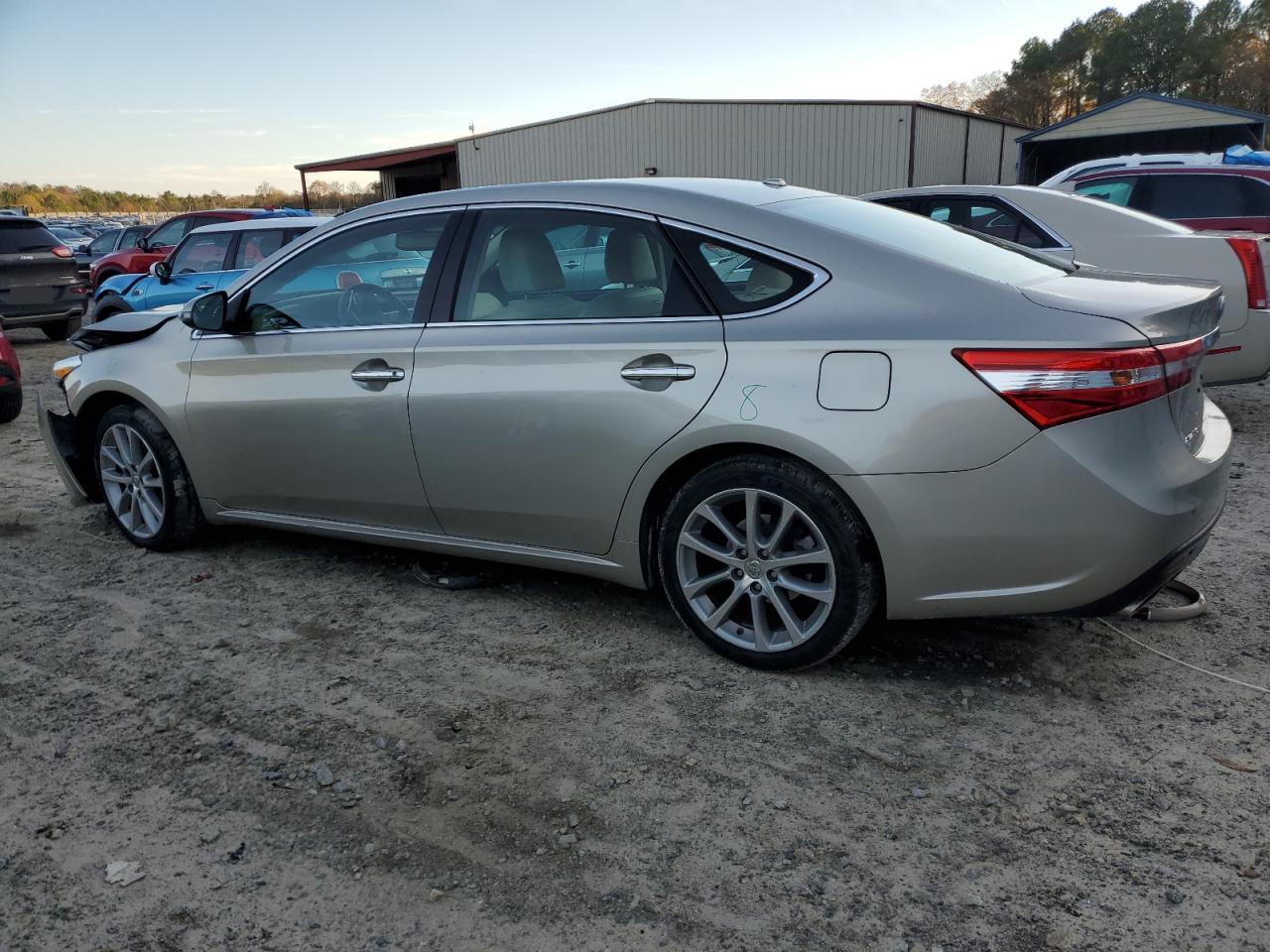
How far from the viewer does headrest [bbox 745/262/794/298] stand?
3.16 m

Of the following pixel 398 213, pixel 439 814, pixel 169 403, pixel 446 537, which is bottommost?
pixel 439 814

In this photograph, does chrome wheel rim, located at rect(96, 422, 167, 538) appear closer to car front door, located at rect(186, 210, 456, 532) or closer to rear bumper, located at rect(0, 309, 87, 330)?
car front door, located at rect(186, 210, 456, 532)

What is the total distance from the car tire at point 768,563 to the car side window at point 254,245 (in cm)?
792

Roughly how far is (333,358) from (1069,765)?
9.83 ft

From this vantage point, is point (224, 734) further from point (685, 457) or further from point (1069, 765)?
point (1069, 765)

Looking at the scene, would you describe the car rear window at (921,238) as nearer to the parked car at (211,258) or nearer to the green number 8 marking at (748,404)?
the green number 8 marking at (748,404)

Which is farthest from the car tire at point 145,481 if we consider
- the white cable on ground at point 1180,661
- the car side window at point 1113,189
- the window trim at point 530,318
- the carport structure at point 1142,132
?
the carport structure at point 1142,132

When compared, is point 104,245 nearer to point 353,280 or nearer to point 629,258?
point 353,280

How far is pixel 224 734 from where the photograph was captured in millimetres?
3055

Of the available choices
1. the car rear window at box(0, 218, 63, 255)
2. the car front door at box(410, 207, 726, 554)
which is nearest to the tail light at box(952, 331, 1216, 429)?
the car front door at box(410, 207, 726, 554)

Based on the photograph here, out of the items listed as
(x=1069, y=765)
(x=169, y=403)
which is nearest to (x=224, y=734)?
(x=169, y=403)

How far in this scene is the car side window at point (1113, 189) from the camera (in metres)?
10.3

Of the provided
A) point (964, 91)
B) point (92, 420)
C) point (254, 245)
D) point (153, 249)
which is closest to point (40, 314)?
point (153, 249)

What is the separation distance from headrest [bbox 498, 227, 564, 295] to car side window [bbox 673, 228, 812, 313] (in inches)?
21.2
